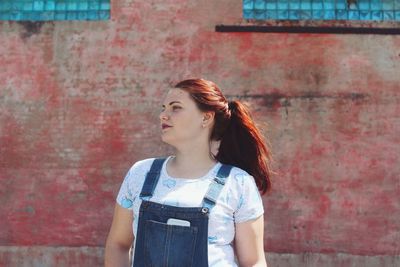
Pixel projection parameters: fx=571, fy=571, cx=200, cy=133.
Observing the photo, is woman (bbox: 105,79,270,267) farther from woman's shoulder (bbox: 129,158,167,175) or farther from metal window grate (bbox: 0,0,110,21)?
metal window grate (bbox: 0,0,110,21)

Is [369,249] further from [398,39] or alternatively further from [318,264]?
[398,39]

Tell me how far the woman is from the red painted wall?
5.53m

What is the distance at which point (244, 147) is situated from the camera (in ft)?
8.81

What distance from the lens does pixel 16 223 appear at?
8203mm

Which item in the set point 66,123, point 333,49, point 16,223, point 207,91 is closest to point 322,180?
point 333,49

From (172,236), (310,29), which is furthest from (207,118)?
(310,29)

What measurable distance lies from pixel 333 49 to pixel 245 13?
138 centimetres

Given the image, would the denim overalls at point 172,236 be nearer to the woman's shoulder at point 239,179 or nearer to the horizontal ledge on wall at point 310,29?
the woman's shoulder at point 239,179

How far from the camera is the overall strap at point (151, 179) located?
2.33 m

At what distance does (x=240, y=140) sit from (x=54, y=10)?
21.7ft

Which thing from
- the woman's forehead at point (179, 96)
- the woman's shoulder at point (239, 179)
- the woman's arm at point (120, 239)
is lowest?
the woman's arm at point (120, 239)

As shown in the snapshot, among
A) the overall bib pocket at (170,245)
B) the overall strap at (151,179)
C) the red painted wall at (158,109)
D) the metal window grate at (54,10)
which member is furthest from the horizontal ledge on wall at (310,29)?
the overall bib pocket at (170,245)

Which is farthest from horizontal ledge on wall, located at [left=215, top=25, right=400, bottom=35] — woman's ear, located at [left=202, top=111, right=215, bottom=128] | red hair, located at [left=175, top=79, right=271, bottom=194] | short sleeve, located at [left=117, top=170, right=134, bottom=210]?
short sleeve, located at [left=117, top=170, right=134, bottom=210]

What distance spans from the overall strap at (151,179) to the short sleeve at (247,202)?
34 centimetres
